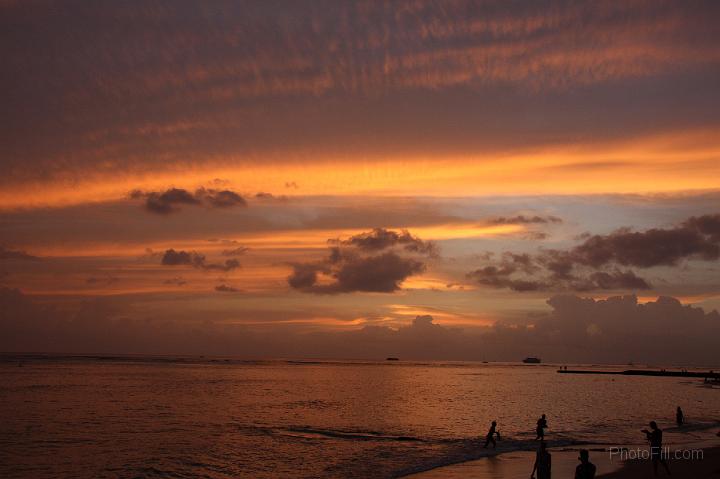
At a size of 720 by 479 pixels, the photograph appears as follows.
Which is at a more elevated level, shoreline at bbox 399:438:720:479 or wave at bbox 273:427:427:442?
shoreline at bbox 399:438:720:479

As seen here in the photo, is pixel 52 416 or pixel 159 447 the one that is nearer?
pixel 159 447

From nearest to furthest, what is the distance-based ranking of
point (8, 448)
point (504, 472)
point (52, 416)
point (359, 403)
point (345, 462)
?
point (504, 472) < point (345, 462) < point (8, 448) < point (52, 416) < point (359, 403)

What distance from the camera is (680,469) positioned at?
29.4 metres

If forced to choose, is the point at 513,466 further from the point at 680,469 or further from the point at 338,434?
the point at 338,434

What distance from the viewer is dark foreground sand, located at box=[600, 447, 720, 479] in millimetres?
27622

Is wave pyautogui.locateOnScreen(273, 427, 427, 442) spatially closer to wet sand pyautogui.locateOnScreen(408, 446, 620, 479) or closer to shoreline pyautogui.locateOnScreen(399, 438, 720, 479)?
shoreline pyautogui.locateOnScreen(399, 438, 720, 479)

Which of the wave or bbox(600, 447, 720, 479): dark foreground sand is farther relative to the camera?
the wave

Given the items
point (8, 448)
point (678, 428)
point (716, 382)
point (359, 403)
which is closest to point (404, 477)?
point (8, 448)

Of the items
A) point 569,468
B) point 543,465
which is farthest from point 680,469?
point 543,465

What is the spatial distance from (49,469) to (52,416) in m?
27.8

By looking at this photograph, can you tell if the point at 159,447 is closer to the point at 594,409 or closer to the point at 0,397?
the point at 0,397

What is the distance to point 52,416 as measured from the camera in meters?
58.9

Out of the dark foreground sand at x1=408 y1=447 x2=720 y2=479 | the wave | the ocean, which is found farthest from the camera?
the wave

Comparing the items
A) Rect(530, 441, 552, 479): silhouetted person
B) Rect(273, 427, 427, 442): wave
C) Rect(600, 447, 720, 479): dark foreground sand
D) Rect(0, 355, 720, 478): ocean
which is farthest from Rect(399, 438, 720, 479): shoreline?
Rect(273, 427, 427, 442): wave
